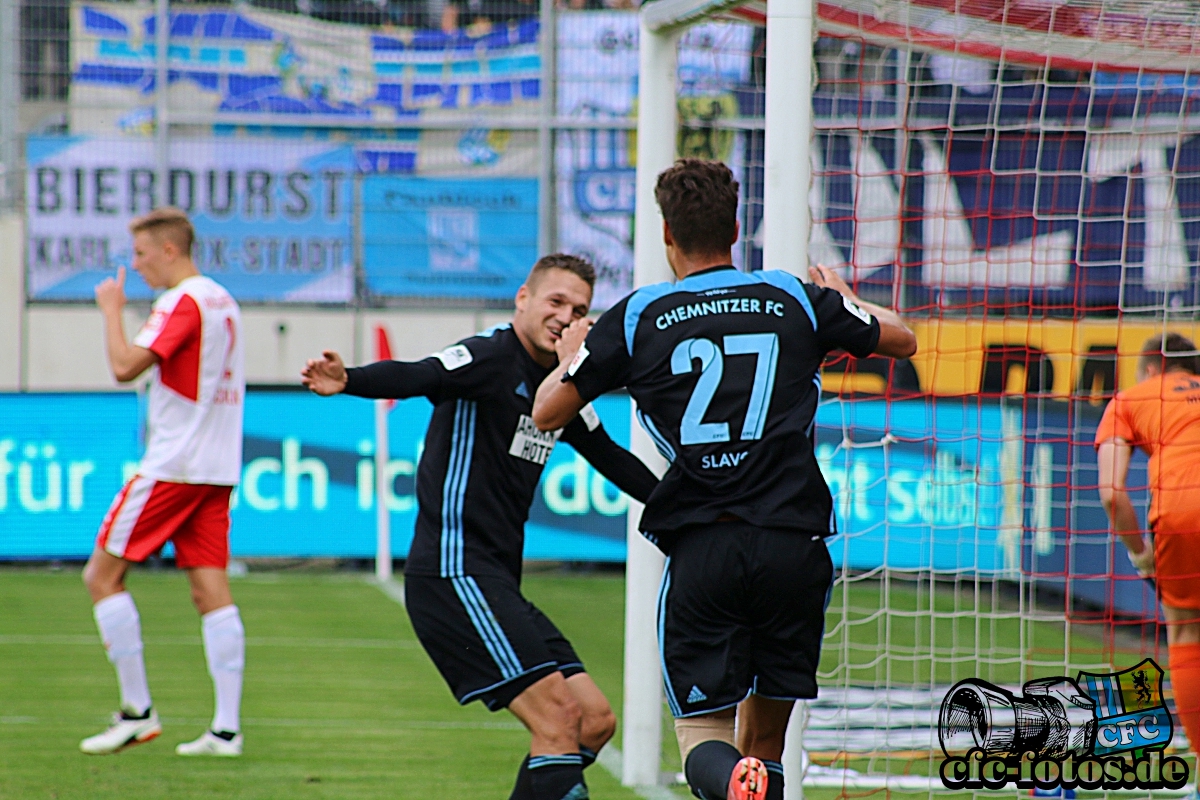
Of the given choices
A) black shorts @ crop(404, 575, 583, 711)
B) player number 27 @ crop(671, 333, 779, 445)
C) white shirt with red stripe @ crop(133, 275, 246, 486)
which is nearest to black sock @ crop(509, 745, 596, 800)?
black shorts @ crop(404, 575, 583, 711)

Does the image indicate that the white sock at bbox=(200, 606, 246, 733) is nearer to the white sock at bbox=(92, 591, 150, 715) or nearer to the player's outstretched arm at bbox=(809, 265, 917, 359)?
the white sock at bbox=(92, 591, 150, 715)

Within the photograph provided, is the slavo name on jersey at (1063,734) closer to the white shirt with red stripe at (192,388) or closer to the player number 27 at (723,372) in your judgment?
the player number 27 at (723,372)

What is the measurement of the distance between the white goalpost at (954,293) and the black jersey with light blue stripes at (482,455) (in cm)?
83

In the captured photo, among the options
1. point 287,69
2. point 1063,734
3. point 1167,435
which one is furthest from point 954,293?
point 1063,734

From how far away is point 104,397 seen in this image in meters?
13.2

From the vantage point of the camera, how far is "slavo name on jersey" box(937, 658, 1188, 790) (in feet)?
18.0

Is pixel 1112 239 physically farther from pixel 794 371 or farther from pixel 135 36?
pixel 794 371

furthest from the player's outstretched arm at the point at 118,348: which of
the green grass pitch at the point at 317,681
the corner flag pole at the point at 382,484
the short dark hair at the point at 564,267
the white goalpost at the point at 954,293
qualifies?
the corner flag pole at the point at 382,484

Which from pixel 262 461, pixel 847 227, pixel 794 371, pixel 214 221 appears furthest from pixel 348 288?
pixel 794 371

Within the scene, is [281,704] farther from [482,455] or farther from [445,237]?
[445,237]

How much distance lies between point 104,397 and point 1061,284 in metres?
8.30

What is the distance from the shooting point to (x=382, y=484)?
12.8 metres

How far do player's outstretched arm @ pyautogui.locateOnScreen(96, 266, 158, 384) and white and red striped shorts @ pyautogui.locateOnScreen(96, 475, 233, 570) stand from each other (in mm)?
489

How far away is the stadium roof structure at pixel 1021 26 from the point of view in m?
5.83
